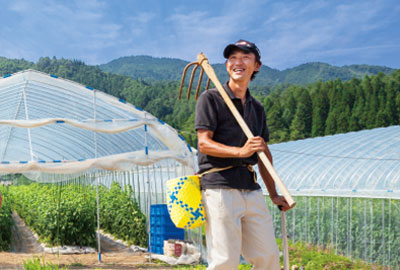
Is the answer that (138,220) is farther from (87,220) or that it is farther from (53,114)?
(53,114)

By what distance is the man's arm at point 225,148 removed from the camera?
2295 millimetres

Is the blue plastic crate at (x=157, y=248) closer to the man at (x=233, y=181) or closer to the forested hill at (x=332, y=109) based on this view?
the man at (x=233, y=181)

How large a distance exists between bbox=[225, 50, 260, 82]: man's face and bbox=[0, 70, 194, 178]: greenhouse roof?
5169mm

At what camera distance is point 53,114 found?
10094 mm

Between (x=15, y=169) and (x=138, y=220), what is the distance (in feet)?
8.52

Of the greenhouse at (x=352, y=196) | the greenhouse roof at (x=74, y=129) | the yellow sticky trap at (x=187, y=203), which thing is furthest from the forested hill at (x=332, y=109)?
the yellow sticky trap at (x=187, y=203)

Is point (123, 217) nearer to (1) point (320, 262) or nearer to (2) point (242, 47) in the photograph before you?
(1) point (320, 262)

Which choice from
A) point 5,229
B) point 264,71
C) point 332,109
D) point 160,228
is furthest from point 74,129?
point 264,71

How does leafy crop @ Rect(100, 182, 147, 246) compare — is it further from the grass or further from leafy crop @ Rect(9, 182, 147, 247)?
the grass

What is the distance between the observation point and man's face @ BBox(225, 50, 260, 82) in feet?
8.34

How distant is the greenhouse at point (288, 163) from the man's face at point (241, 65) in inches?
197

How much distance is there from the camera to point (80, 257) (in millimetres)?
8273

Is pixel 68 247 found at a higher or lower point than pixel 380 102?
lower

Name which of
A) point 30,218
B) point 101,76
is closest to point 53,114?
point 30,218
